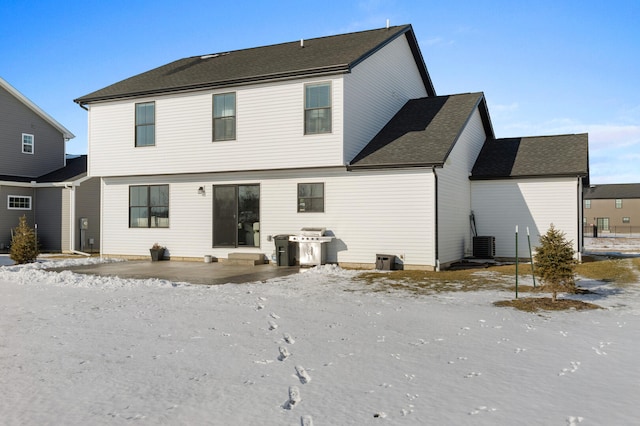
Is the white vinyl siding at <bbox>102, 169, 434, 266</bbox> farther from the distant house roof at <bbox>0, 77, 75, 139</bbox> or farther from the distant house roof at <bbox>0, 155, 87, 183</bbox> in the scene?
the distant house roof at <bbox>0, 77, 75, 139</bbox>

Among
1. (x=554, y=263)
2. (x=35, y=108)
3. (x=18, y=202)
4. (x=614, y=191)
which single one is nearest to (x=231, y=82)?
(x=554, y=263)

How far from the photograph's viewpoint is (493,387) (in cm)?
510

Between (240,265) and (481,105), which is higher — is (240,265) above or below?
below

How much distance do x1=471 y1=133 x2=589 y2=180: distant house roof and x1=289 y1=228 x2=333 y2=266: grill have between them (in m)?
7.43

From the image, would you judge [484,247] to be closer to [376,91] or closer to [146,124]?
[376,91]

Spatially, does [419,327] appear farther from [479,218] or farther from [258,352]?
[479,218]

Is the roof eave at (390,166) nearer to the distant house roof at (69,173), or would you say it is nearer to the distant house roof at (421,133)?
the distant house roof at (421,133)

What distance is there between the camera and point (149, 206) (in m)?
19.5

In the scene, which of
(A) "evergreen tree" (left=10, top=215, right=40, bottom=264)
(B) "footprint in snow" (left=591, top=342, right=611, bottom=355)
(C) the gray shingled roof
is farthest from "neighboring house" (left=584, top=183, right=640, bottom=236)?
(B) "footprint in snow" (left=591, top=342, right=611, bottom=355)

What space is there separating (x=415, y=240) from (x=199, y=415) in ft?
38.3

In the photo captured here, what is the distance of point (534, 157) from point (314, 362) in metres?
17.4

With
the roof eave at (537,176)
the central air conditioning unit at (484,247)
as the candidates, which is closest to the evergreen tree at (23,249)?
the central air conditioning unit at (484,247)

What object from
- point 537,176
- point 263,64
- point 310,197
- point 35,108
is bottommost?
point 310,197

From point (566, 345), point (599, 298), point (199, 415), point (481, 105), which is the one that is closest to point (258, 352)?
point (199, 415)
